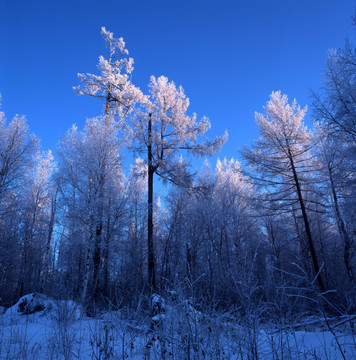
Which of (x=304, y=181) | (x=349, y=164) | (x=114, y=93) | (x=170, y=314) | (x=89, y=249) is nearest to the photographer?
(x=170, y=314)

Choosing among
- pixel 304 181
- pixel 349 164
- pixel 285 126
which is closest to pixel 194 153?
pixel 285 126

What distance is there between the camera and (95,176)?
11.3 m

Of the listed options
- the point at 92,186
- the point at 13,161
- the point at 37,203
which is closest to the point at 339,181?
the point at 92,186

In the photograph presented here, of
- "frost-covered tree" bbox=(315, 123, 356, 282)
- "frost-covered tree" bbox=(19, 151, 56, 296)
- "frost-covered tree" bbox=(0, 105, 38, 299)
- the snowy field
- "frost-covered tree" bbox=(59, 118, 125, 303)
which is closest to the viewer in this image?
the snowy field

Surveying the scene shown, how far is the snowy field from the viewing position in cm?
272

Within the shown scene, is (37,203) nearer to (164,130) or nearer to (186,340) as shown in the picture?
(164,130)

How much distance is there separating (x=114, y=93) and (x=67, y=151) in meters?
4.98

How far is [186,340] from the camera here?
2938 mm

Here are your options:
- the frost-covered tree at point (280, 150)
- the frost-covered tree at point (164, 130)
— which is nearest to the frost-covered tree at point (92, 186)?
the frost-covered tree at point (164, 130)

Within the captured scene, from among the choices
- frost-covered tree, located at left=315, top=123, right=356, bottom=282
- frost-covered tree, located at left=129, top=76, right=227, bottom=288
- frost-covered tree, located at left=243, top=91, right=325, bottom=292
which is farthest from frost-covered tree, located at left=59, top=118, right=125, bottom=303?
frost-covered tree, located at left=315, top=123, right=356, bottom=282

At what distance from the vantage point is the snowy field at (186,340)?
8.93 feet

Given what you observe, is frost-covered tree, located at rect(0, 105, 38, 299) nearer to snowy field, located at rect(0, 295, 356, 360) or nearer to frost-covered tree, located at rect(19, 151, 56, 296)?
frost-covered tree, located at rect(19, 151, 56, 296)

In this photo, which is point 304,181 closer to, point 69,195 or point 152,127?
point 152,127

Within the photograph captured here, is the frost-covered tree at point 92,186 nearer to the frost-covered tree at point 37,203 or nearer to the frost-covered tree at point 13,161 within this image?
the frost-covered tree at point 13,161
